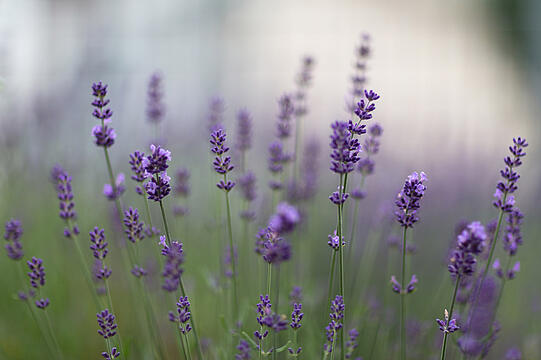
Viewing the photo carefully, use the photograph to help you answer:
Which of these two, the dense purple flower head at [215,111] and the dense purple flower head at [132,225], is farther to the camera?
the dense purple flower head at [215,111]

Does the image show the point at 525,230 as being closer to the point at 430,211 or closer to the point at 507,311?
the point at 430,211

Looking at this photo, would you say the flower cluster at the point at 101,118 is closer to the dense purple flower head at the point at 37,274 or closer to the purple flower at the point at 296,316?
the dense purple flower head at the point at 37,274

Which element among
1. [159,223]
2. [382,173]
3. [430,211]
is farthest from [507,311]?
[159,223]

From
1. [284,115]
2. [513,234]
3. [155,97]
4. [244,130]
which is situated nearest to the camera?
[513,234]

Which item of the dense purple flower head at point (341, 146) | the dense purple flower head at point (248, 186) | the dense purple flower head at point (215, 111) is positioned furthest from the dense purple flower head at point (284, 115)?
the dense purple flower head at point (341, 146)

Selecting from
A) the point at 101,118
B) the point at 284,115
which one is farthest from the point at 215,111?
the point at 101,118

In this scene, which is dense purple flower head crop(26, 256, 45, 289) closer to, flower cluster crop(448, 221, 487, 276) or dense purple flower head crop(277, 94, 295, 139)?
dense purple flower head crop(277, 94, 295, 139)

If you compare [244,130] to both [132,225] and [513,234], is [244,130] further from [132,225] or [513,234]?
[513,234]
